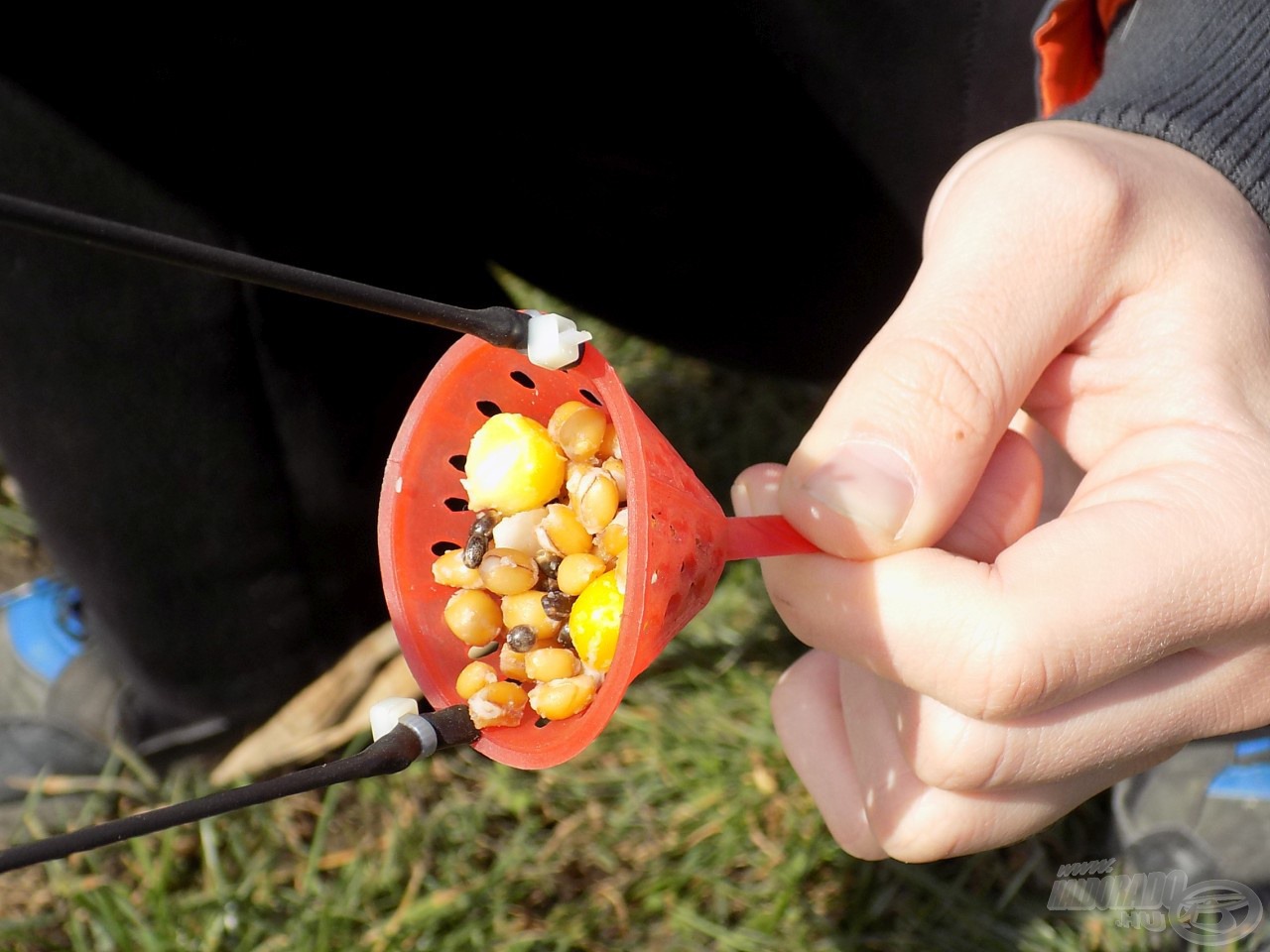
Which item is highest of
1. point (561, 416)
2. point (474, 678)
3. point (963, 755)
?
point (561, 416)

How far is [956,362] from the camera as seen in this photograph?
0.66 meters

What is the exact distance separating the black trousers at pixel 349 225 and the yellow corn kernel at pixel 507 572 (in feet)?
1.44

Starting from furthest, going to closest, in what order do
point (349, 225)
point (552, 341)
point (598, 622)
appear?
1. point (349, 225)
2. point (598, 622)
3. point (552, 341)

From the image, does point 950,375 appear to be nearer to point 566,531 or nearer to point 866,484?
point 866,484

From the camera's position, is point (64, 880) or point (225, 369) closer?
point (225, 369)

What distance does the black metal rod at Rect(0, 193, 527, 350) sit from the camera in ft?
1.19

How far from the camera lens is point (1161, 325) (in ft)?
2.33

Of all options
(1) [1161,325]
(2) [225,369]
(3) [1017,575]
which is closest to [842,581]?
(3) [1017,575]

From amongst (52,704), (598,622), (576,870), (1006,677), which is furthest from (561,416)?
(52,704)

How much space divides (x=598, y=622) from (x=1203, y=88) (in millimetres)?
543

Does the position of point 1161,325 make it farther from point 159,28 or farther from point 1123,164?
point 159,28

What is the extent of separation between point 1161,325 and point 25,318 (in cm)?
88

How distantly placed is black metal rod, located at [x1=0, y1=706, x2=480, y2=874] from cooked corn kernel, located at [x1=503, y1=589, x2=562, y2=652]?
0.17 meters

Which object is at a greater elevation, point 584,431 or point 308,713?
point 584,431
